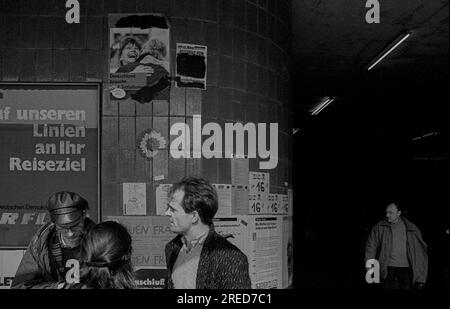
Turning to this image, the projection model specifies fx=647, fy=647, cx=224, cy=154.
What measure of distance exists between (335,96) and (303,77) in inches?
67.6

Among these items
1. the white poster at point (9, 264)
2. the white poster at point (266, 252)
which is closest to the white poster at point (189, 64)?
the white poster at point (266, 252)

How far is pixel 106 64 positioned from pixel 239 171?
1217mm

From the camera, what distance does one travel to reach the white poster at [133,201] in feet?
14.8

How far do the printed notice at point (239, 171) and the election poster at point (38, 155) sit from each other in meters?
0.96

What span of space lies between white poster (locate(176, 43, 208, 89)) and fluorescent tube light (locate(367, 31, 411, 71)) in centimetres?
311

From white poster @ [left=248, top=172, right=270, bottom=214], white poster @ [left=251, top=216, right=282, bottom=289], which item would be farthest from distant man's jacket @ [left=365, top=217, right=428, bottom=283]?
→ white poster @ [left=248, top=172, right=270, bottom=214]

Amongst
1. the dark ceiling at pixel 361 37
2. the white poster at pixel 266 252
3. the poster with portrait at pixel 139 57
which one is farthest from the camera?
the dark ceiling at pixel 361 37

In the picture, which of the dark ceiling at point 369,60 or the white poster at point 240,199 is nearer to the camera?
the white poster at point 240,199

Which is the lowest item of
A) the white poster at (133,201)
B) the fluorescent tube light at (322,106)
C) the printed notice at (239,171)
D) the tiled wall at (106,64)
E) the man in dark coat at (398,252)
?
the man in dark coat at (398,252)

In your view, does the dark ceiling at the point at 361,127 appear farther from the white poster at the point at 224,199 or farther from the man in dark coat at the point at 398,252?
the white poster at the point at 224,199

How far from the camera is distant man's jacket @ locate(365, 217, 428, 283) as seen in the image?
678 centimetres

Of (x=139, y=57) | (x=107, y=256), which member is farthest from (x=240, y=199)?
(x=139, y=57)

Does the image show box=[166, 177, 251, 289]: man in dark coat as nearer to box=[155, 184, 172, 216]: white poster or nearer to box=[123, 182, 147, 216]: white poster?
box=[155, 184, 172, 216]: white poster
